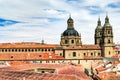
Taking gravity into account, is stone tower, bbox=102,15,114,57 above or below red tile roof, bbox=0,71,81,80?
above

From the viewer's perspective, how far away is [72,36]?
89.4 m

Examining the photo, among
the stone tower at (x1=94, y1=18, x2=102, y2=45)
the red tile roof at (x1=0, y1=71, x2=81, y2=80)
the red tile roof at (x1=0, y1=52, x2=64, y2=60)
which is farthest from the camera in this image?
the stone tower at (x1=94, y1=18, x2=102, y2=45)

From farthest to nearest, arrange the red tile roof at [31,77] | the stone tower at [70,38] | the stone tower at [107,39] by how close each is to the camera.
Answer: the stone tower at [70,38]
the stone tower at [107,39]
the red tile roof at [31,77]

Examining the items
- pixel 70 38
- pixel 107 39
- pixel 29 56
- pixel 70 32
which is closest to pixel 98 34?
pixel 107 39

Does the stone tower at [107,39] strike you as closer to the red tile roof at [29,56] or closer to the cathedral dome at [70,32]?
the cathedral dome at [70,32]

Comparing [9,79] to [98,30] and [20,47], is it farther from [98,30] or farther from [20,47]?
[98,30]

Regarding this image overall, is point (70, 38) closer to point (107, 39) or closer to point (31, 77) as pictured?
point (107, 39)

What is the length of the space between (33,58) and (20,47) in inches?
228

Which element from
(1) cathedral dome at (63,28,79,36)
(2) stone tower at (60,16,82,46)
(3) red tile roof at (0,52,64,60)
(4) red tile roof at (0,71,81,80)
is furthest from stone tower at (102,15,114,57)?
(4) red tile roof at (0,71,81,80)

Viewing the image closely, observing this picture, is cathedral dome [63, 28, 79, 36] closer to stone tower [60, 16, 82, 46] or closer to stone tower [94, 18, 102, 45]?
stone tower [60, 16, 82, 46]

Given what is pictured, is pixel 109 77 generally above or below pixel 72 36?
below

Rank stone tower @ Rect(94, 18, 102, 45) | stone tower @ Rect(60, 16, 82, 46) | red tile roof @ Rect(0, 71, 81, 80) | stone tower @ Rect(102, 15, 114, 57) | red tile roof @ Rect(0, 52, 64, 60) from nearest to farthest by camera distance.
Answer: red tile roof @ Rect(0, 71, 81, 80)
red tile roof @ Rect(0, 52, 64, 60)
stone tower @ Rect(102, 15, 114, 57)
stone tower @ Rect(60, 16, 82, 46)
stone tower @ Rect(94, 18, 102, 45)

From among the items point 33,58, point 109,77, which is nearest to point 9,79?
point 109,77

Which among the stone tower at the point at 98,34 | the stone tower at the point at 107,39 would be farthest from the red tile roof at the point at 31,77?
the stone tower at the point at 98,34
